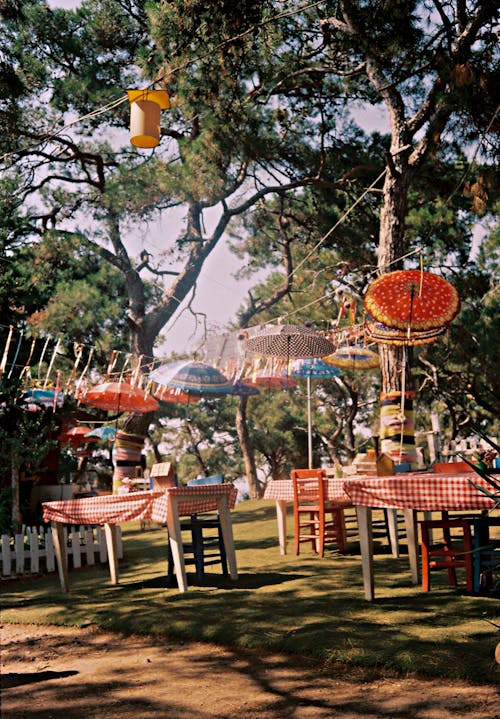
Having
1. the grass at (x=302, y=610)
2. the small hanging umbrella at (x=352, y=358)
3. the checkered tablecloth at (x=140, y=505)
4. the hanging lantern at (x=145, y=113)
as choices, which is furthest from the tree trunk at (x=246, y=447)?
the hanging lantern at (x=145, y=113)

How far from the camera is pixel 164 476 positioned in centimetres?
514

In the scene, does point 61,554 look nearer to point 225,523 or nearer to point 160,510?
point 160,510

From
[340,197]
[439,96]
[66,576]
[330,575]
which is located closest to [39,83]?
[340,197]

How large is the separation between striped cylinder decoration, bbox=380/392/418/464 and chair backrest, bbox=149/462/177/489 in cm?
308

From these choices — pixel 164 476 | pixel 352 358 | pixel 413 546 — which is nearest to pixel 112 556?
pixel 164 476

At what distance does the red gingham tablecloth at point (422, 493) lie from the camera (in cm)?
373

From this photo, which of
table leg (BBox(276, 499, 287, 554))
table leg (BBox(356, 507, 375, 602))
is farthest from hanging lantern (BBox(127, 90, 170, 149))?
table leg (BBox(276, 499, 287, 554))

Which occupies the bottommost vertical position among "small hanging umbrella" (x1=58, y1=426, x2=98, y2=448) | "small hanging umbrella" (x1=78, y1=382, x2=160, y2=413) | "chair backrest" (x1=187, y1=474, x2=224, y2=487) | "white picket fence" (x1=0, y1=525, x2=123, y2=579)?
"white picket fence" (x1=0, y1=525, x2=123, y2=579)

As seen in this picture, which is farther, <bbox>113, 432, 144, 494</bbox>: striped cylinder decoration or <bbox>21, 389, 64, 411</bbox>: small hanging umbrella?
<bbox>113, 432, 144, 494</bbox>: striped cylinder decoration

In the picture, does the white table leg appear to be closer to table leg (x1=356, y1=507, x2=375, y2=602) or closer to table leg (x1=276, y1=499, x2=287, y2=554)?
table leg (x1=276, y1=499, x2=287, y2=554)

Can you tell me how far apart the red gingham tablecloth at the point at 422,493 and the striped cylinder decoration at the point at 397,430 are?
3288 mm

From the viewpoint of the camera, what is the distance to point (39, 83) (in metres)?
12.8

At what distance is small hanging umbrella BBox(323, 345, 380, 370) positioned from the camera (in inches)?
424

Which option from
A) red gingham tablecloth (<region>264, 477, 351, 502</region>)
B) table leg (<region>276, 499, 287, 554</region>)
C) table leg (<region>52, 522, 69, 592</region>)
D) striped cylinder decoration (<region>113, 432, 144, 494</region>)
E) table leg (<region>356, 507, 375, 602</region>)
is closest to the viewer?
table leg (<region>356, 507, 375, 602</region>)
